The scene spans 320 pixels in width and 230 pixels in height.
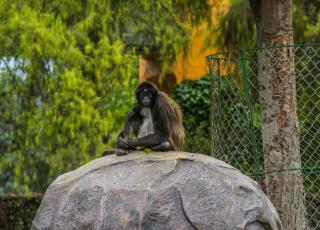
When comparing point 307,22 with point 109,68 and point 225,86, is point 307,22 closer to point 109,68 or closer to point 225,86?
point 109,68

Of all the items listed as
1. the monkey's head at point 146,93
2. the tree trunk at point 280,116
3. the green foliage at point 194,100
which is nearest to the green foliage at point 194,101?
the green foliage at point 194,100

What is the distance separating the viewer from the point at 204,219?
509cm

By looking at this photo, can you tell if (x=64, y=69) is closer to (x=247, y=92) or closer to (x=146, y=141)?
(x=247, y=92)

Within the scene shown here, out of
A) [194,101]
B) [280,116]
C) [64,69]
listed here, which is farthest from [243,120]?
[194,101]

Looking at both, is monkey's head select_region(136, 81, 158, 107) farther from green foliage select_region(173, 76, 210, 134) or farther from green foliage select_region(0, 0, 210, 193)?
green foliage select_region(173, 76, 210, 134)

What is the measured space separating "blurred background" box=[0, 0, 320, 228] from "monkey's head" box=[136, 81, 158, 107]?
4.54 metres

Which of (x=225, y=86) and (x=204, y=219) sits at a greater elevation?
(x=225, y=86)

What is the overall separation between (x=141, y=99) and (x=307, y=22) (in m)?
7.24

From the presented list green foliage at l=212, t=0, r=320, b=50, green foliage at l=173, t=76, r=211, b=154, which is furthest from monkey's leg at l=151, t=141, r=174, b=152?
green foliage at l=173, t=76, r=211, b=154

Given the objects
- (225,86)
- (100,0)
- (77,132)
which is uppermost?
(100,0)

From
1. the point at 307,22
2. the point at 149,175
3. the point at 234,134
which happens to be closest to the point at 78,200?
the point at 149,175

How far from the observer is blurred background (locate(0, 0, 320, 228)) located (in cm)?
1155

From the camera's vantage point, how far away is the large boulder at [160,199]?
5086 millimetres

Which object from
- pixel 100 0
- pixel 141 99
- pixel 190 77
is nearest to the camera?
pixel 141 99
